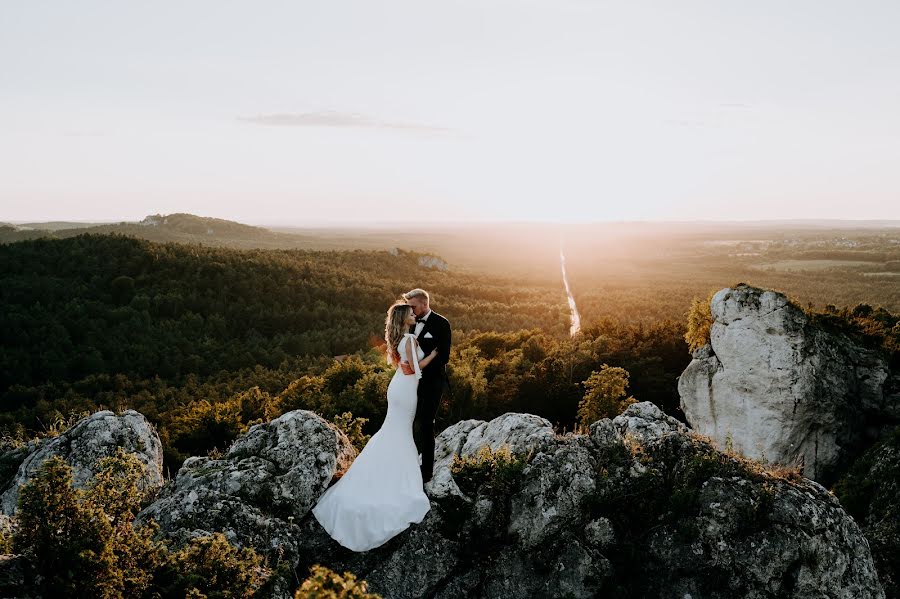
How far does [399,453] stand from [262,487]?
235 centimetres

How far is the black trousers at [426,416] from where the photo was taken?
912 cm

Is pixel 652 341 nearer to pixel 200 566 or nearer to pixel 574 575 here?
pixel 574 575

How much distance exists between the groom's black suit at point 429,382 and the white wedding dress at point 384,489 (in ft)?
0.59

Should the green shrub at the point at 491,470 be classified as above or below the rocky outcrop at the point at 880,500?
above

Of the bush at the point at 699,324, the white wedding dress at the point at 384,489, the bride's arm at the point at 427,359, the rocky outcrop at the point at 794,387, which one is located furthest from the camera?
the bush at the point at 699,324

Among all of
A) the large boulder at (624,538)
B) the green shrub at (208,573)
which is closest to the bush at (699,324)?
the large boulder at (624,538)

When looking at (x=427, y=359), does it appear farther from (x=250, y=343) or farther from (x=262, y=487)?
(x=250, y=343)

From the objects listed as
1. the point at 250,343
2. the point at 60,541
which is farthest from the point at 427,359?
the point at 250,343

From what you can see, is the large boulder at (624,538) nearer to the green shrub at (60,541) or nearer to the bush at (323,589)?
the green shrub at (60,541)

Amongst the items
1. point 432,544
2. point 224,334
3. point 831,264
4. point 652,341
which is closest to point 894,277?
point 831,264

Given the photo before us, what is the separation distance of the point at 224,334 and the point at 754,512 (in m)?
46.7

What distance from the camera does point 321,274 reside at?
65188 mm

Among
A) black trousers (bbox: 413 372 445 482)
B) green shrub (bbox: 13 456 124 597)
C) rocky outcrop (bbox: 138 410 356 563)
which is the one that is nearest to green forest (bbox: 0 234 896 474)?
rocky outcrop (bbox: 138 410 356 563)

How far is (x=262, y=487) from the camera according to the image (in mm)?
8734
